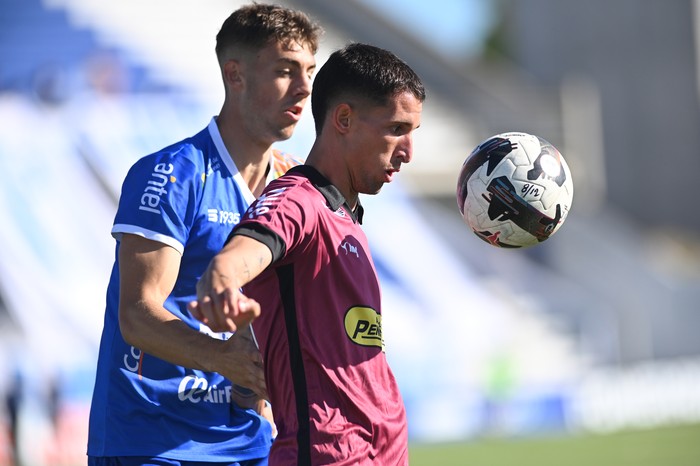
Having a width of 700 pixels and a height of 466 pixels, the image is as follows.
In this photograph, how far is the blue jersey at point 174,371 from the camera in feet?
13.5

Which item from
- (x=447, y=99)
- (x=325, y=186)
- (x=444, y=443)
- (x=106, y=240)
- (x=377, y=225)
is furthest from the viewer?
(x=447, y=99)

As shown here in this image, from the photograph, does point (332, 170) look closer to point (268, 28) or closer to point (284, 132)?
point (284, 132)

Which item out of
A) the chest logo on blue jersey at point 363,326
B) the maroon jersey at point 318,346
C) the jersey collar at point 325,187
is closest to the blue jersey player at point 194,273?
the maroon jersey at point 318,346

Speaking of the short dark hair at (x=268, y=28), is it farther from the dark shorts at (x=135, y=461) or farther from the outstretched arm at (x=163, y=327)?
the dark shorts at (x=135, y=461)

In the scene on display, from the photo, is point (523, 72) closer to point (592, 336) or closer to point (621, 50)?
point (621, 50)

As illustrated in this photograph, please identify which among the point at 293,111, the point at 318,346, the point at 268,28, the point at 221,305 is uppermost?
the point at 268,28

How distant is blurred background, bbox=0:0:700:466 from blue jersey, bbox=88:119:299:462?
908 cm

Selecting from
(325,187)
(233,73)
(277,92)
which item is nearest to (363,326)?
(325,187)

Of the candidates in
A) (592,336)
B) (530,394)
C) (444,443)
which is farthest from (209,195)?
(592,336)

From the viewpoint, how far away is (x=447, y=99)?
22.5m

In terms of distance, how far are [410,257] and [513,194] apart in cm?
1470

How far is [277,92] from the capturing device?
14.9 feet

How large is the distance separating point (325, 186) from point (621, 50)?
26764 mm

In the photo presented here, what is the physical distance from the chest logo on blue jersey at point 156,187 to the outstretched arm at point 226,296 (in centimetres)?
113
